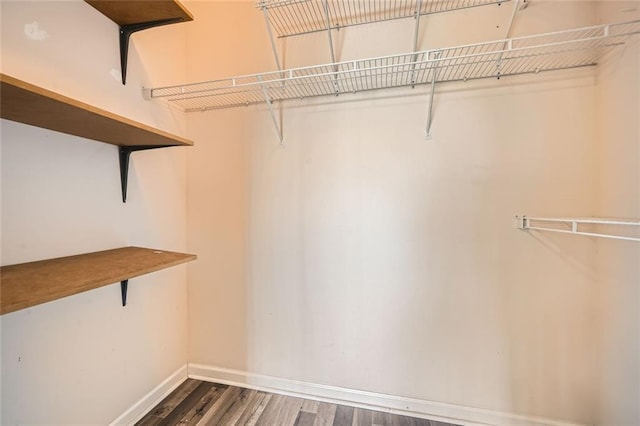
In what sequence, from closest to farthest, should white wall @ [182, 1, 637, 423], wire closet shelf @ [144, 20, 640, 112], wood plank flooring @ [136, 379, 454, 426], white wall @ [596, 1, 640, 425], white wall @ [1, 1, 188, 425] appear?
white wall @ [1, 1, 188, 425] < white wall @ [596, 1, 640, 425] < wire closet shelf @ [144, 20, 640, 112] < white wall @ [182, 1, 637, 423] < wood plank flooring @ [136, 379, 454, 426]

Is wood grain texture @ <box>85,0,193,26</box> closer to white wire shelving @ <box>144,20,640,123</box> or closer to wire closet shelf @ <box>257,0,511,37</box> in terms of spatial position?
white wire shelving @ <box>144,20,640,123</box>

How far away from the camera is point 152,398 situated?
4.72ft

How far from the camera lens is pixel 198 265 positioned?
1687 mm

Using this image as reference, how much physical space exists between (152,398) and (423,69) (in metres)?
2.21

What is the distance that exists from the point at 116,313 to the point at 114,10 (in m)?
1.39

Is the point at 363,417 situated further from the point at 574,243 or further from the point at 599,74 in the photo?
the point at 599,74

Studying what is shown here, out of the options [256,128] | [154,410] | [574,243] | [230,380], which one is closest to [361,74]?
[256,128]

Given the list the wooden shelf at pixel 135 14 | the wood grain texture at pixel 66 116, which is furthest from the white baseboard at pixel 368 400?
the wooden shelf at pixel 135 14

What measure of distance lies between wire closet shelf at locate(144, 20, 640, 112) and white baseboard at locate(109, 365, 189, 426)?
162 cm

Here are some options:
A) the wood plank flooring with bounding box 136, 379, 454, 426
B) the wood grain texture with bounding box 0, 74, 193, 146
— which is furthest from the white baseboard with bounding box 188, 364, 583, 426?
the wood grain texture with bounding box 0, 74, 193, 146

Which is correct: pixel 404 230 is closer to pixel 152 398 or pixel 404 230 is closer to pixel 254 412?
pixel 254 412

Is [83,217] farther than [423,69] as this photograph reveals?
No

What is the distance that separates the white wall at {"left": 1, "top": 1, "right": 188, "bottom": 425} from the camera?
897 millimetres

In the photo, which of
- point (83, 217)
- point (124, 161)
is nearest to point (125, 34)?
point (124, 161)
